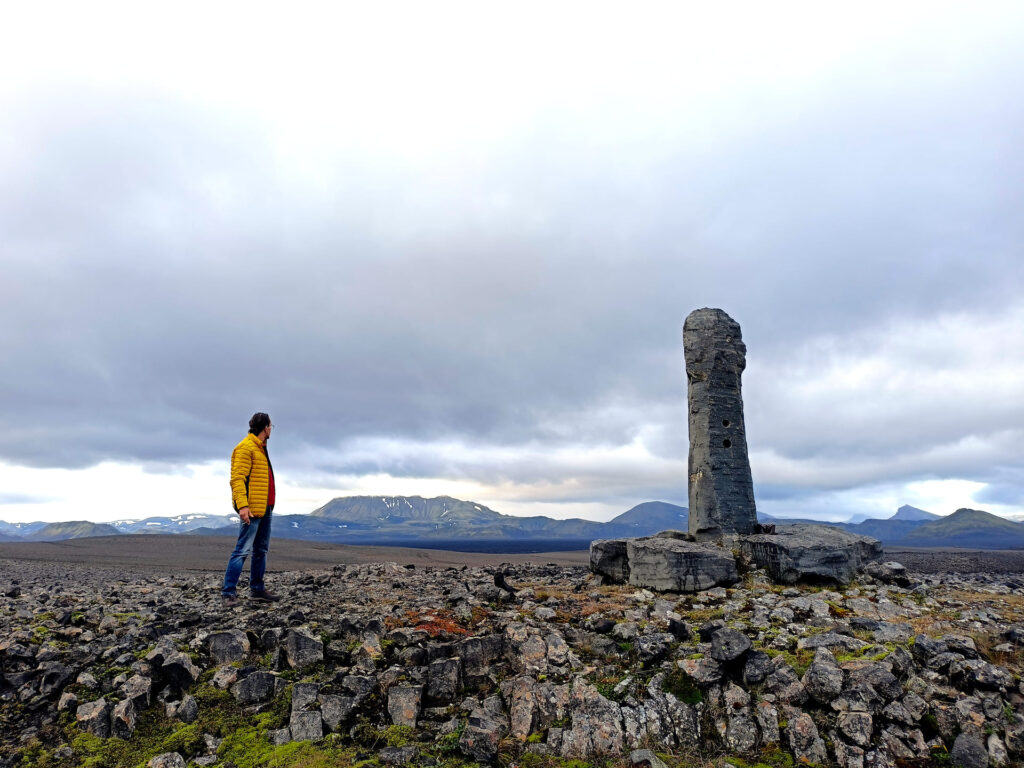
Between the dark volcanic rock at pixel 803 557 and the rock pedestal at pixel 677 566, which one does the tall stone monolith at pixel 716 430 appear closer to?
the dark volcanic rock at pixel 803 557

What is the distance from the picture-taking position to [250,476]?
11.4 meters

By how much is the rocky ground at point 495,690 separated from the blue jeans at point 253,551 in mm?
878

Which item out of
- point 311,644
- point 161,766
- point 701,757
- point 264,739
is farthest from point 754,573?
point 161,766

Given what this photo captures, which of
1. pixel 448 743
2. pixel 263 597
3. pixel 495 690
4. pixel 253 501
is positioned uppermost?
pixel 253 501

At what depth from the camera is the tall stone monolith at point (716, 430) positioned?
1825cm

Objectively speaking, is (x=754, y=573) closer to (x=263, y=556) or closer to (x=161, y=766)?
(x=263, y=556)

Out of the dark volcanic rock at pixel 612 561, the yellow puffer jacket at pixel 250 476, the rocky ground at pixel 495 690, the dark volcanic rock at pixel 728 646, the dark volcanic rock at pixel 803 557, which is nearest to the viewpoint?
the rocky ground at pixel 495 690

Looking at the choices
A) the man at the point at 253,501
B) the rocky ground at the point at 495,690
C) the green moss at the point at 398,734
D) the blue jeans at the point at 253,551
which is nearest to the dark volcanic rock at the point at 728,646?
the rocky ground at the point at 495,690

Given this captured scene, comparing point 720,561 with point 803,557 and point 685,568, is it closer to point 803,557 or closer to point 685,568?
point 685,568

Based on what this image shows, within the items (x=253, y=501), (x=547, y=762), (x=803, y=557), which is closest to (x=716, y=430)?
(x=803, y=557)

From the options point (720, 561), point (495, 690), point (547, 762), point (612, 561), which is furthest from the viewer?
point (612, 561)

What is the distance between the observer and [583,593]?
14.3 m

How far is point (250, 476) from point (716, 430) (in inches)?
544

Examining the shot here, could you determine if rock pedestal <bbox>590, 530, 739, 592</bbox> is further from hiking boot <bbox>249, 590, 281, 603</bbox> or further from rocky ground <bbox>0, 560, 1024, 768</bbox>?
hiking boot <bbox>249, 590, 281, 603</bbox>
